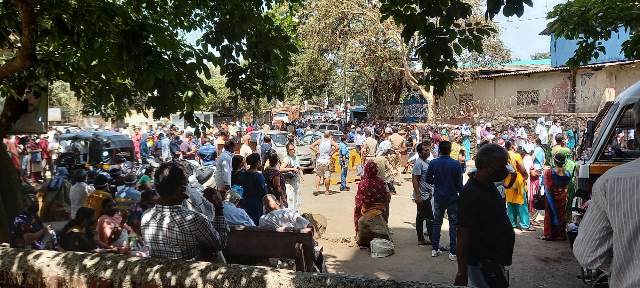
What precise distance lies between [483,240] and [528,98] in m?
23.0

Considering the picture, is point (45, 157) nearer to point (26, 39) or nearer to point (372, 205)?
point (372, 205)

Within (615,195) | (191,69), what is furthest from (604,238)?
(191,69)

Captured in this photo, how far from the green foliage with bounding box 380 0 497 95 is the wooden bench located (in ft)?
6.83

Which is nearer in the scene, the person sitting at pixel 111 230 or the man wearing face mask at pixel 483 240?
the man wearing face mask at pixel 483 240

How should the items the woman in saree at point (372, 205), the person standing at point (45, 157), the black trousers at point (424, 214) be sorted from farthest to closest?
1. the person standing at point (45, 157)
2. the black trousers at point (424, 214)
3. the woman in saree at point (372, 205)

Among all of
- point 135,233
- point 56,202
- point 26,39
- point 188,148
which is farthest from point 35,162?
point 26,39

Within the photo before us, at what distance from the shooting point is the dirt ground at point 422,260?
243 inches

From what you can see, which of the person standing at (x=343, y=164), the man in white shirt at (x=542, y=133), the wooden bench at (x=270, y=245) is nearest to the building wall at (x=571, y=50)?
the man in white shirt at (x=542, y=133)

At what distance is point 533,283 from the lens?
5.93 m

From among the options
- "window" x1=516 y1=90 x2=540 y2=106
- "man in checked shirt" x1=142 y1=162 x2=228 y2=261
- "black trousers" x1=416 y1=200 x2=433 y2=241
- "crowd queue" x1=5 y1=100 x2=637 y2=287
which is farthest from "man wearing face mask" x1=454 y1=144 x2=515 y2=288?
A: "window" x1=516 y1=90 x2=540 y2=106

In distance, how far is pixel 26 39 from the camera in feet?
12.5

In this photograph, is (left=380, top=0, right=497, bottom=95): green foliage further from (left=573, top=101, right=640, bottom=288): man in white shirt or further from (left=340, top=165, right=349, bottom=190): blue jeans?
(left=340, top=165, right=349, bottom=190): blue jeans

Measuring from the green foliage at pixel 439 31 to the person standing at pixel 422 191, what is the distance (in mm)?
3747

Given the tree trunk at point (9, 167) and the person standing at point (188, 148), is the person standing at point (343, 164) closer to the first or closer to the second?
the person standing at point (188, 148)
